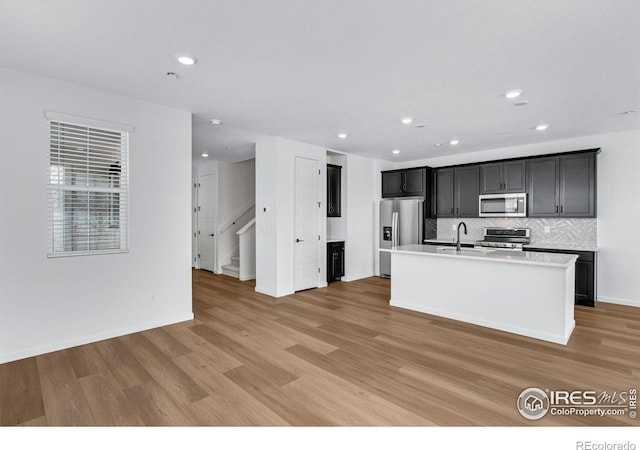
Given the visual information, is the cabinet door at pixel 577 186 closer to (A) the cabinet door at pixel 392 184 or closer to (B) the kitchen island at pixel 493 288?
(B) the kitchen island at pixel 493 288

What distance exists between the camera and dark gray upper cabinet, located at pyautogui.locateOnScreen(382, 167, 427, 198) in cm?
678

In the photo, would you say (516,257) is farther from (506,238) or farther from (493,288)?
(506,238)

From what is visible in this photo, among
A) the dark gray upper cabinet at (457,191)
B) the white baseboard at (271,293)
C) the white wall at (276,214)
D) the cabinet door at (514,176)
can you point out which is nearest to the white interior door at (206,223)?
the white baseboard at (271,293)

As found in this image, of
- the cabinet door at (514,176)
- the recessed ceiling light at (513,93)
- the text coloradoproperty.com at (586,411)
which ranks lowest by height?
the text coloradoproperty.com at (586,411)

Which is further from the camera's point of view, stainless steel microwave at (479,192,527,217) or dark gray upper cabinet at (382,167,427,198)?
dark gray upper cabinet at (382,167,427,198)

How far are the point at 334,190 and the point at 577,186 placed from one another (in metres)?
4.04

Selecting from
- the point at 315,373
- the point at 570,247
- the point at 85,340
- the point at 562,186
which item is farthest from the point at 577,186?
the point at 85,340

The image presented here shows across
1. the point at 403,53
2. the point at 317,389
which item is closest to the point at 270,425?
the point at 317,389

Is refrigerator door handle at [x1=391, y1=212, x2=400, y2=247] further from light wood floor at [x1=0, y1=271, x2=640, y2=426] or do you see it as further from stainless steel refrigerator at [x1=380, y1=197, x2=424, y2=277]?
light wood floor at [x1=0, y1=271, x2=640, y2=426]

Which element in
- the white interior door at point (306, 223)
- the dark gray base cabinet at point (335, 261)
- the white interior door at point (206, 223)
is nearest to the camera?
the white interior door at point (306, 223)

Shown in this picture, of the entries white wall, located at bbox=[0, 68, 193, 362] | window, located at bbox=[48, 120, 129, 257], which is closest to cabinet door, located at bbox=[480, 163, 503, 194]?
white wall, located at bbox=[0, 68, 193, 362]

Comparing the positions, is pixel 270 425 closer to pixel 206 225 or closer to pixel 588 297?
pixel 588 297

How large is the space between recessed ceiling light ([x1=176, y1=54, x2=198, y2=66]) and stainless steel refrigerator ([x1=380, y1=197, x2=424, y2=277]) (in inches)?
196

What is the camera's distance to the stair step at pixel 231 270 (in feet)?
23.6
